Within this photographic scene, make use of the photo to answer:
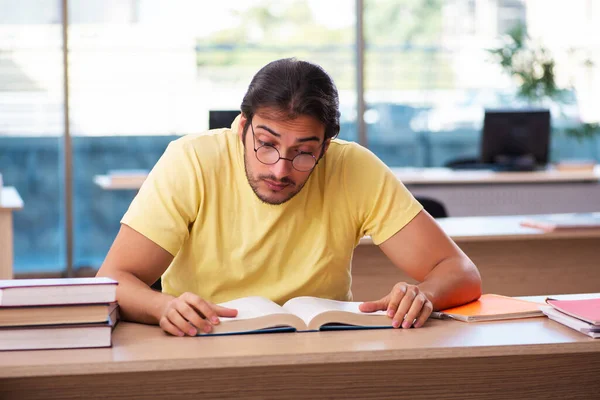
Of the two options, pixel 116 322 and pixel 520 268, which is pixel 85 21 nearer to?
pixel 520 268

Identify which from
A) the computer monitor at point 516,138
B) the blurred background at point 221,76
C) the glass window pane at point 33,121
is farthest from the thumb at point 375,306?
the glass window pane at point 33,121

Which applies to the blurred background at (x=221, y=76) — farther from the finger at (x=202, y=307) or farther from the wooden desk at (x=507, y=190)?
the finger at (x=202, y=307)

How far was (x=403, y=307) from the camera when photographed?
167cm

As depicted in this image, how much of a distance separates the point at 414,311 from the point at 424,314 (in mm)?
33

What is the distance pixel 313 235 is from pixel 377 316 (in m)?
0.37

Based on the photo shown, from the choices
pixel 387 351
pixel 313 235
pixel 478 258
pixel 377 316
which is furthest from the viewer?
pixel 478 258

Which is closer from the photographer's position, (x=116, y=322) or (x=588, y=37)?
(x=116, y=322)

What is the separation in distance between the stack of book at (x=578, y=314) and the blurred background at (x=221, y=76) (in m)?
4.15

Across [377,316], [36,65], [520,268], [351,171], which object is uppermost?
[36,65]

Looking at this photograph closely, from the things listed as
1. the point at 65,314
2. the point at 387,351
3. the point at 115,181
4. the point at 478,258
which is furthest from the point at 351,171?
the point at 115,181

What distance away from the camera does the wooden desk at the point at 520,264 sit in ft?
10.7

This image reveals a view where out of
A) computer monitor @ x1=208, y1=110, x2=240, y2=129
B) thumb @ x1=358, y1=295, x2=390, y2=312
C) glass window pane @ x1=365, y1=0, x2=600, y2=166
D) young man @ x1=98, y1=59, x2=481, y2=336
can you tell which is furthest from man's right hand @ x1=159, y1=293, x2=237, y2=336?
glass window pane @ x1=365, y1=0, x2=600, y2=166

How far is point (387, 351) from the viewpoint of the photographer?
57.4 inches

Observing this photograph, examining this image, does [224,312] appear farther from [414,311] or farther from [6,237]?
[6,237]
